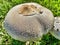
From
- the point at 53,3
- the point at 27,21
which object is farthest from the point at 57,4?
the point at 27,21

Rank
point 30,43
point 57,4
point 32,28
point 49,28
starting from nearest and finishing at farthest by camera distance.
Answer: point 32,28
point 49,28
point 30,43
point 57,4

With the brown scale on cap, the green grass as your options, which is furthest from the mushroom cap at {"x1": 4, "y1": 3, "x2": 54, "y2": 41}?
the green grass

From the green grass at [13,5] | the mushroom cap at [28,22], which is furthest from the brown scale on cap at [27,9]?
the green grass at [13,5]

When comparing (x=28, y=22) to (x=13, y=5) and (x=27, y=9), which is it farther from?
(x=13, y=5)

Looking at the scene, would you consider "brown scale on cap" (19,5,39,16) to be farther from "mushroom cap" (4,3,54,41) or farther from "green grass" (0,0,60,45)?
"green grass" (0,0,60,45)

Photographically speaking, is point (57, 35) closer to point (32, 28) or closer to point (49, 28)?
point (49, 28)

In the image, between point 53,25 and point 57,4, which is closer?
point 53,25

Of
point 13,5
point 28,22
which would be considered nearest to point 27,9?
point 28,22

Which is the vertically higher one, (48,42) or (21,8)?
(21,8)
